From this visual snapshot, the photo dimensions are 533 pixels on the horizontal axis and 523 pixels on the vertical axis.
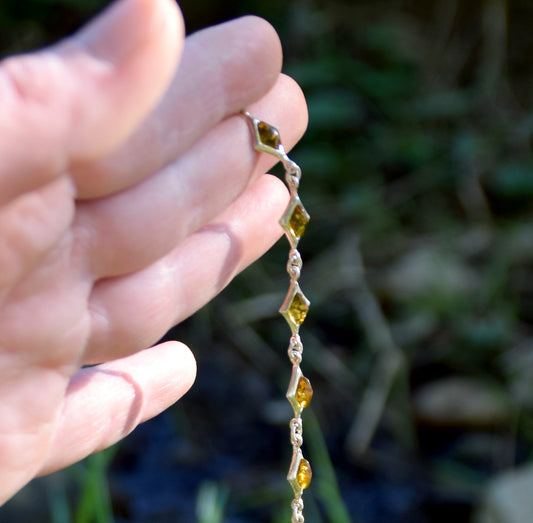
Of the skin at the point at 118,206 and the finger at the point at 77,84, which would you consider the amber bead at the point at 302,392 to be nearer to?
the skin at the point at 118,206

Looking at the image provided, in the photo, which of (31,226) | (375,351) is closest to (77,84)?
(31,226)

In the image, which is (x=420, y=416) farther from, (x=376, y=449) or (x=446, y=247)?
(x=446, y=247)

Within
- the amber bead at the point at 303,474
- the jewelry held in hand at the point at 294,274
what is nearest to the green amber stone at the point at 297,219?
the jewelry held in hand at the point at 294,274

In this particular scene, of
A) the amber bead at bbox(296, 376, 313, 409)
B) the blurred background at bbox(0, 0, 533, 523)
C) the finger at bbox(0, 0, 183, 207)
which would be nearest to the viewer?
the finger at bbox(0, 0, 183, 207)

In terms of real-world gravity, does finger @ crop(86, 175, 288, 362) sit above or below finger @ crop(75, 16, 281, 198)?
below

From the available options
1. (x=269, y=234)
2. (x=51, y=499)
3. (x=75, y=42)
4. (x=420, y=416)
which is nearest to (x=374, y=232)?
(x=420, y=416)

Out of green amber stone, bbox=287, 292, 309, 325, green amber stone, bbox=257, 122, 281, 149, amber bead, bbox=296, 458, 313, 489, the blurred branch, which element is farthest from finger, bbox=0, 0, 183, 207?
the blurred branch

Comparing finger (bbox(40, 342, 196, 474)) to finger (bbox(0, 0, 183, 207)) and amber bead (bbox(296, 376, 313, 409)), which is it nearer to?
amber bead (bbox(296, 376, 313, 409))
